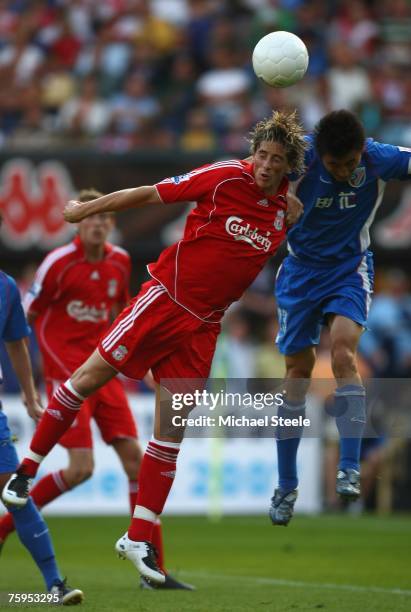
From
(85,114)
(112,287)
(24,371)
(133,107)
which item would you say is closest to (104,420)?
(112,287)

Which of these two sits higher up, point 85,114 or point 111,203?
point 85,114

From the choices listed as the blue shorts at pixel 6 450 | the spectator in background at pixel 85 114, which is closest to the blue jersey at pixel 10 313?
the blue shorts at pixel 6 450

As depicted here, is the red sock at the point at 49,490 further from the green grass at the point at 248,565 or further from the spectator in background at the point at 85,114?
the spectator in background at the point at 85,114

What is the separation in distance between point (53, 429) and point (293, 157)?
230 cm

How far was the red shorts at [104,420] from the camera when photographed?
987 centimetres

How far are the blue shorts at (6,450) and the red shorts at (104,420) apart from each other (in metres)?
1.81

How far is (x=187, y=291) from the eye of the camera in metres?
7.93

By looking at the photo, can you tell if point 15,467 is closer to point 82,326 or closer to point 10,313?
point 10,313

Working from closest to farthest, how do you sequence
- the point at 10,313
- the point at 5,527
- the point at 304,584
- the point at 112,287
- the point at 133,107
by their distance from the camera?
1. the point at 10,313
2. the point at 5,527
3. the point at 304,584
4. the point at 112,287
5. the point at 133,107

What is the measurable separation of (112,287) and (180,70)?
982cm

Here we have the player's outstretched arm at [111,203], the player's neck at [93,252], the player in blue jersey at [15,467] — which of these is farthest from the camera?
the player's neck at [93,252]

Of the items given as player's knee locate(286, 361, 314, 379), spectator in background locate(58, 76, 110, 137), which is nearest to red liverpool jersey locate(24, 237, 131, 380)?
player's knee locate(286, 361, 314, 379)

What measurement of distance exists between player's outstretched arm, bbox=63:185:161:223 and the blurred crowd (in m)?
9.98

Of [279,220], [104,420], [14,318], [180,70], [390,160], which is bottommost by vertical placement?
[104,420]
